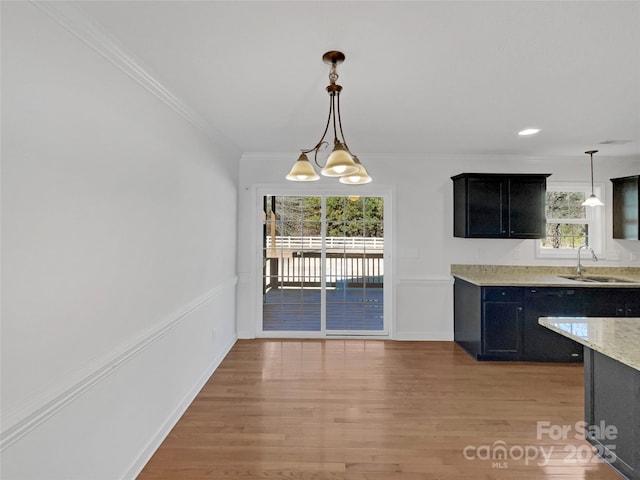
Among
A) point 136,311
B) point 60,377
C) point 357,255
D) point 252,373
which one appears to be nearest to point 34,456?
point 60,377

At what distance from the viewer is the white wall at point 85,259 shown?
3.83 feet

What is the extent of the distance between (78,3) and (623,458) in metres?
3.51

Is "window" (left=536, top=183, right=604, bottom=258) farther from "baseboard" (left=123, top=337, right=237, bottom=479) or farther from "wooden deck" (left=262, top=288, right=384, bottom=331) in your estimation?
"baseboard" (left=123, top=337, right=237, bottom=479)

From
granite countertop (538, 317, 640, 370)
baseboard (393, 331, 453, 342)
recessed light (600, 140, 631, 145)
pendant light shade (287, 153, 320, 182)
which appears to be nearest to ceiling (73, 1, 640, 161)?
recessed light (600, 140, 631, 145)

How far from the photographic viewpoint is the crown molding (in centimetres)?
134

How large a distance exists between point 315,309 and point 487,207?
100 inches

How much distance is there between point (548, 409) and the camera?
2658 millimetres

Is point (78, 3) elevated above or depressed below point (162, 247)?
above

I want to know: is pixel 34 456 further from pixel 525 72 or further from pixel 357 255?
pixel 357 255

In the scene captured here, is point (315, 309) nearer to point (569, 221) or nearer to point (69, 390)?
point (69, 390)

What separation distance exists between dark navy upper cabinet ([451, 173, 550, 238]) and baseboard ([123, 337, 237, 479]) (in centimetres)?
327

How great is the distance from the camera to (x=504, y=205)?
3.93m

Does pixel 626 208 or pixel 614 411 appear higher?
pixel 626 208

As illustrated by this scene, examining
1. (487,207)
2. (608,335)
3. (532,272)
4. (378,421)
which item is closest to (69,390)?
(378,421)
